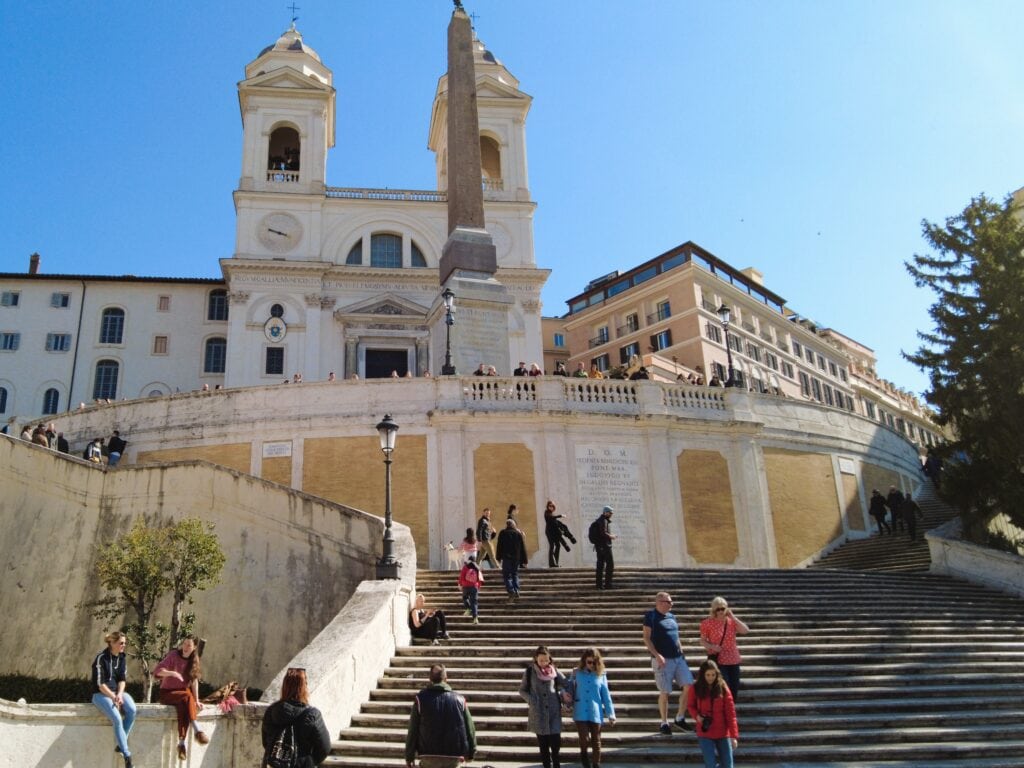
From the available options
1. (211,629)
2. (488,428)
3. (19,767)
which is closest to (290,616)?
(211,629)

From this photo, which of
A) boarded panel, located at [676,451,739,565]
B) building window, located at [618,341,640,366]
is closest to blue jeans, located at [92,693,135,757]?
boarded panel, located at [676,451,739,565]

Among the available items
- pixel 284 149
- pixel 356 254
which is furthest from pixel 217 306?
pixel 284 149

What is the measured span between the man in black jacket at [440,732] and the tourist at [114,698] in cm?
258

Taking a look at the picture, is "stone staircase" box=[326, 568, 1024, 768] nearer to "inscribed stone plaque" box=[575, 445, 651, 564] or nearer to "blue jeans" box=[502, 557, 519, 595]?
"blue jeans" box=[502, 557, 519, 595]

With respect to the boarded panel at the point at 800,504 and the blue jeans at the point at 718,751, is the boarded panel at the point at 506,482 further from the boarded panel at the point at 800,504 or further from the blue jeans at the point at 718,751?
the blue jeans at the point at 718,751

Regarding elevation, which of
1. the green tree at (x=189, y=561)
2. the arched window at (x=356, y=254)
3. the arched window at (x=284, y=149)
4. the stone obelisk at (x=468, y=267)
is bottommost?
the green tree at (x=189, y=561)

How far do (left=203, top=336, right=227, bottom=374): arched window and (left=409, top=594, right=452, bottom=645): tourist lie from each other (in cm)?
3173

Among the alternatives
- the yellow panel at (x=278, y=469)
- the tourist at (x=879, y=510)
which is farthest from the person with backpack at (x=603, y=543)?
the tourist at (x=879, y=510)

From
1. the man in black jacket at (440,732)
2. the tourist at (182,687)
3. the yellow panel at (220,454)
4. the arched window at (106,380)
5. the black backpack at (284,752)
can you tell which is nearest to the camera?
the black backpack at (284,752)

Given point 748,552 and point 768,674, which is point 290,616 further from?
point 748,552

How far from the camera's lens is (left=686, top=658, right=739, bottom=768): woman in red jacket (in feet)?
25.4

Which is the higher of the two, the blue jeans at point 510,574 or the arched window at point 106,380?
the arched window at point 106,380

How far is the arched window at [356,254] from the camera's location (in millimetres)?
40219

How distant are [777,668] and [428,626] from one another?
440cm
